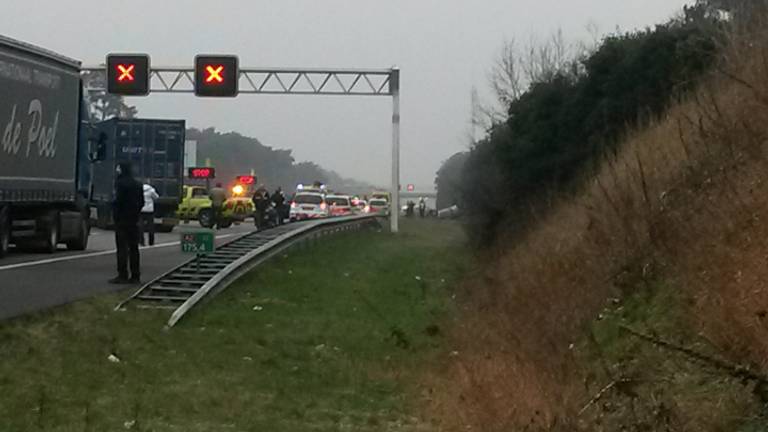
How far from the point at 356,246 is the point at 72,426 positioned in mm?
25121

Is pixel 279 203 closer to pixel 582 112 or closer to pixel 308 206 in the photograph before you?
pixel 308 206

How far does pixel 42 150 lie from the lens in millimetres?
Answer: 27109

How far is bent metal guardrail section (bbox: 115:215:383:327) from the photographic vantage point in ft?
55.7

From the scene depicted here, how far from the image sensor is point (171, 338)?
14445 millimetres

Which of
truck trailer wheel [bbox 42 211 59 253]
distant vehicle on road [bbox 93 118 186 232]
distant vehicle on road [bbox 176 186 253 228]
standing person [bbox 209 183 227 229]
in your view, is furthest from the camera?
distant vehicle on road [bbox 176 186 253 228]

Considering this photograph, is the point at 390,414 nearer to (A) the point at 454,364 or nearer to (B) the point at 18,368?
(A) the point at 454,364

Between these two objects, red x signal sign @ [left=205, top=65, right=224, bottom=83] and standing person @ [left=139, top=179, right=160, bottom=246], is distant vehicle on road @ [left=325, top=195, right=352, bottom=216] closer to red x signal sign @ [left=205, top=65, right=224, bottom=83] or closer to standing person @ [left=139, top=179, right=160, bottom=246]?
red x signal sign @ [left=205, top=65, right=224, bottom=83]

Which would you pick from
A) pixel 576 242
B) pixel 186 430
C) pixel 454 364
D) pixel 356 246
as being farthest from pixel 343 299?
pixel 356 246

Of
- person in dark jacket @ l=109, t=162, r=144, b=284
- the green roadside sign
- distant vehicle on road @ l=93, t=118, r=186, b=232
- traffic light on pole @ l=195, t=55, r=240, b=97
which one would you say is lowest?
the green roadside sign

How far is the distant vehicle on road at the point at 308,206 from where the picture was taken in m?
56.4

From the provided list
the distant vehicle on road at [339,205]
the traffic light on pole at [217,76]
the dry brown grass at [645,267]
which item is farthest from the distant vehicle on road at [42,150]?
the distant vehicle on road at [339,205]

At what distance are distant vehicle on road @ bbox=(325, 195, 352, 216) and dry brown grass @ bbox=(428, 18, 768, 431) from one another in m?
46.9

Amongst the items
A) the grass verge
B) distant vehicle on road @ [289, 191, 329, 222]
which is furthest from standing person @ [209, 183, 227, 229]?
the grass verge

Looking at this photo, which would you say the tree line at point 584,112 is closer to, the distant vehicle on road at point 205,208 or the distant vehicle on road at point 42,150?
the distant vehicle on road at point 42,150
